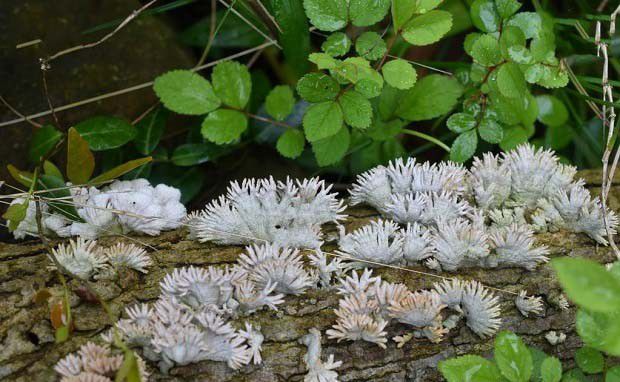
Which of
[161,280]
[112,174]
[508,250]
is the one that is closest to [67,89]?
[112,174]

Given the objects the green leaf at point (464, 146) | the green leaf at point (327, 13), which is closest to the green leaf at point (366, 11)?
the green leaf at point (327, 13)

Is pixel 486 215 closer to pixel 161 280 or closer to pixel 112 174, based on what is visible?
pixel 161 280

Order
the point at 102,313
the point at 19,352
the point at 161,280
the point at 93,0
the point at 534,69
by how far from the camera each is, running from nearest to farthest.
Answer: the point at 19,352 < the point at 102,313 < the point at 161,280 < the point at 534,69 < the point at 93,0

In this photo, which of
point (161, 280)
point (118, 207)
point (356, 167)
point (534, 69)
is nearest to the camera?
point (161, 280)

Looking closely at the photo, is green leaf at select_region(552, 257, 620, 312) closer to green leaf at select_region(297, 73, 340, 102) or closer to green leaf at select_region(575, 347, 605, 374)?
green leaf at select_region(575, 347, 605, 374)

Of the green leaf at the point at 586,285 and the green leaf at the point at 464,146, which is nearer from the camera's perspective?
the green leaf at the point at 586,285

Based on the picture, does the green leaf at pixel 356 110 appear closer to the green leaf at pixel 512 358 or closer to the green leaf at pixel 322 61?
the green leaf at pixel 322 61
